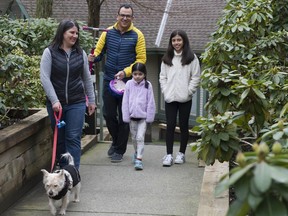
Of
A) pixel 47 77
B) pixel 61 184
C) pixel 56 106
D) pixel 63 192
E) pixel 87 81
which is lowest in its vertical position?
pixel 63 192

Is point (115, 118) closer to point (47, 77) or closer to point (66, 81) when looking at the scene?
point (66, 81)

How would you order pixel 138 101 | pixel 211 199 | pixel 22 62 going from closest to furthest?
pixel 211 199 → pixel 22 62 → pixel 138 101

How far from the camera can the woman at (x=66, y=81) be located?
558 centimetres

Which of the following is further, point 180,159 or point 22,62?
point 180,159

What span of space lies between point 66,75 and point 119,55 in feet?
5.27

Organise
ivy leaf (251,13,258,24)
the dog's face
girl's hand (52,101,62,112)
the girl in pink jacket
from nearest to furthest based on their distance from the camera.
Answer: the dog's face, girl's hand (52,101,62,112), ivy leaf (251,13,258,24), the girl in pink jacket

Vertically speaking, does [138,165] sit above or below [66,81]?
below

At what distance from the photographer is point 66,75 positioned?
5707mm

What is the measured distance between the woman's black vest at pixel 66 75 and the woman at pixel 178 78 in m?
1.73

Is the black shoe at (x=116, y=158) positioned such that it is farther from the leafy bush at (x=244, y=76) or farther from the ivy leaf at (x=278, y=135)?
the ivy leaf at (x=278, y=135)

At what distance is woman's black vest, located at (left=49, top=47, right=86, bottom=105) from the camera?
223 inches

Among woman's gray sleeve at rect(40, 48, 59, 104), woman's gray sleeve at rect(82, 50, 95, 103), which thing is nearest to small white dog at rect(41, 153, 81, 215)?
woman's gray sleeve at rect(40, 48, 59, 104)

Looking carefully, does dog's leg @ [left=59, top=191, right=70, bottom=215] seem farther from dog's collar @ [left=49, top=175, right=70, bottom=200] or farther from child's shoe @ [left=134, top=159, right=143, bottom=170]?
child's shoe @ [left=134, top=159, right=143, bottom=170]

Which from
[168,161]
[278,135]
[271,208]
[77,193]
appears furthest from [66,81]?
[271,208]
